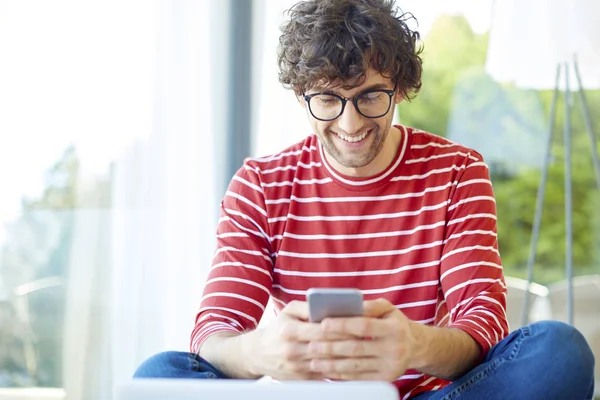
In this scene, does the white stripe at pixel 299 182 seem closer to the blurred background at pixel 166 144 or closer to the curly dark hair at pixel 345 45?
the curly dark hair at pixel 345 45

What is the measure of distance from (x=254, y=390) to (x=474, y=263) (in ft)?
2.19

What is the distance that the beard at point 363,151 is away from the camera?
1650 millimetres

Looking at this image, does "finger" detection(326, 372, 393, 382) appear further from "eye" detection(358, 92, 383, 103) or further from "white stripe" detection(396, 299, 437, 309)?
"eye" detection(358, 92, 383, 103)

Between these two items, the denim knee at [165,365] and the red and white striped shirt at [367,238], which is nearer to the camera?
the denim knee at [165,365]

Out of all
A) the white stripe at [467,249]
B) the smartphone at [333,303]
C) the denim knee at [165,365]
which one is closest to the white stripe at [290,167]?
the white stripe at [467,249]

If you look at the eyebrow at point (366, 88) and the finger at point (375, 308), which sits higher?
the eyebrow at point (366, 88)

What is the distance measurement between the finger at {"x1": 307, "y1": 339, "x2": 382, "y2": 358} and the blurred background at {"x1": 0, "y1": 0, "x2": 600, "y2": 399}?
2.77ft

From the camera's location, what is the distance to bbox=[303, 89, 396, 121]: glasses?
163cm

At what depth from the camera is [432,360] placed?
1.36 m

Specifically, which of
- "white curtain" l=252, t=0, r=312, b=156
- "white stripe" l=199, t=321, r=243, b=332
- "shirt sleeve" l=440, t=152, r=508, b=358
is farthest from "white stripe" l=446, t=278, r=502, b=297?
"white curtain" l=252, t=0, r=312, b=156

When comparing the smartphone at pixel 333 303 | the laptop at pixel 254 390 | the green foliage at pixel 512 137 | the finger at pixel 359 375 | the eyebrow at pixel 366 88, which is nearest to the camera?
the laptop at pixel 254 390

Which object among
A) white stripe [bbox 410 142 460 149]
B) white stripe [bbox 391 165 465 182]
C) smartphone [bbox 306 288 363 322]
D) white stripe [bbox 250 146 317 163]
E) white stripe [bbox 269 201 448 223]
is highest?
white stripe [bbox 410 142 460 149]

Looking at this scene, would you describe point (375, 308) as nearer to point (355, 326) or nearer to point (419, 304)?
point (355, 326)

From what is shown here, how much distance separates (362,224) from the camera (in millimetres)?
1693
